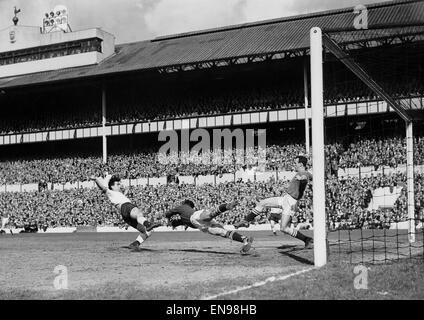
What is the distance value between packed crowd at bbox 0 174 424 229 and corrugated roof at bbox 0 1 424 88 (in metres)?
9.52

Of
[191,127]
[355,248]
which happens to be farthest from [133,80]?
[355,248]

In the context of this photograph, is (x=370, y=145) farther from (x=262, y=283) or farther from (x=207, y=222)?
(x=262, y=283)

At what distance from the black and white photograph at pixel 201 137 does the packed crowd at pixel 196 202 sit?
0.41 feet

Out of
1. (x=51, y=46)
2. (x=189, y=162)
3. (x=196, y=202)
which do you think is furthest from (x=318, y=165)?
(x=51, y=46)

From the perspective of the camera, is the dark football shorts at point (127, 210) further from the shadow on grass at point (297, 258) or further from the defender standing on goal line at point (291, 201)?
the shadow on grass at point (297, 258)

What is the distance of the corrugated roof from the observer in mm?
40125

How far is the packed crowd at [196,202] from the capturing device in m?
29.4

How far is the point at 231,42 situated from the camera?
143 ft

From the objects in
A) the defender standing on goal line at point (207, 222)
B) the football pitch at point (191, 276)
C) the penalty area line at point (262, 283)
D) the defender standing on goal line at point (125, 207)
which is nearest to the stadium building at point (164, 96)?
the defender standing on goal line at point (125, 207)

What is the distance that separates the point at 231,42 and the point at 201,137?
768cm

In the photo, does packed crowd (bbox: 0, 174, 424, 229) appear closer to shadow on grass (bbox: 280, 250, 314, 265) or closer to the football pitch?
shadow on grass (bbox: 280, 250, 314, 265)

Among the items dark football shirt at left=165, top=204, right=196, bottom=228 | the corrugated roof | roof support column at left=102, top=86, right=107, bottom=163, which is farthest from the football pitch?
roof support column at left=102, top=86, right=107, bottom=163
